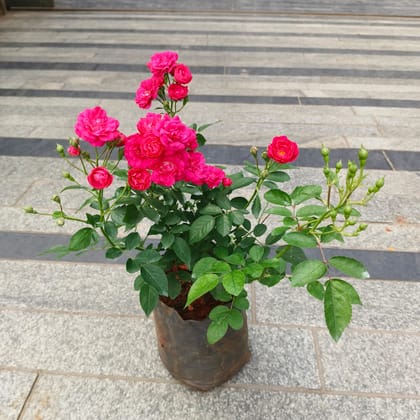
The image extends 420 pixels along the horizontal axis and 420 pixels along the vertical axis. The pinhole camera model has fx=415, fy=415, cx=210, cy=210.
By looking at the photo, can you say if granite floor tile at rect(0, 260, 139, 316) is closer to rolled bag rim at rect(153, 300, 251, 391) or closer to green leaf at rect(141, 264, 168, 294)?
rolled bag rim at rect(153, 300, 251, 391)

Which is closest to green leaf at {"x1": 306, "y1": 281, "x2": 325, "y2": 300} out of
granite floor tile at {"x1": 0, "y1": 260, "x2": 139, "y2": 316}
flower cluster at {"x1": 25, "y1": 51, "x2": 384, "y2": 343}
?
flower cluster at {"x1": 25, "y1": 51, "x2": 384, "y2": 343}

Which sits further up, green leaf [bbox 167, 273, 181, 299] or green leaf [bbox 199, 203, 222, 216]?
green leaf [bbox 199, 203, 222, 216]

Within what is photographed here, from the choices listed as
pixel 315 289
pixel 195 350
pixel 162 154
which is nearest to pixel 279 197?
pixel 315 289

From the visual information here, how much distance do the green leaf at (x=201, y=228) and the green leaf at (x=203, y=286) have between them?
0.46 feet

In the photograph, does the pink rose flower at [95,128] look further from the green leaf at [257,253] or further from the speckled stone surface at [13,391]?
the speckled stone surface at [13,391]

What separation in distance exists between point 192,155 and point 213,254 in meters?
0.39

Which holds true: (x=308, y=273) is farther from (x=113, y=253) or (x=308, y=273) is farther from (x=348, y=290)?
(x=113, y=253)

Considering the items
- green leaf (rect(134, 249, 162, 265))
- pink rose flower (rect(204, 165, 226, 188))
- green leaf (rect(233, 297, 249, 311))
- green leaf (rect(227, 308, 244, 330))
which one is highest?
pink rose flower (rect(204, 165, 226, 188))

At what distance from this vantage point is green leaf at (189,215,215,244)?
1173 mm

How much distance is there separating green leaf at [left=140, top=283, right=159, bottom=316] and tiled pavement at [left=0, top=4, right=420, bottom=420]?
58cm

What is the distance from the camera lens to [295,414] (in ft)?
5.04

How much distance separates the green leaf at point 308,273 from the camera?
3.20ft

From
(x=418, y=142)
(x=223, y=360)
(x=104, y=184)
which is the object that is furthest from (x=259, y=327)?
(x=418, y=142)

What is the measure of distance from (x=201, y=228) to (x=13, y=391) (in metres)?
1.06
